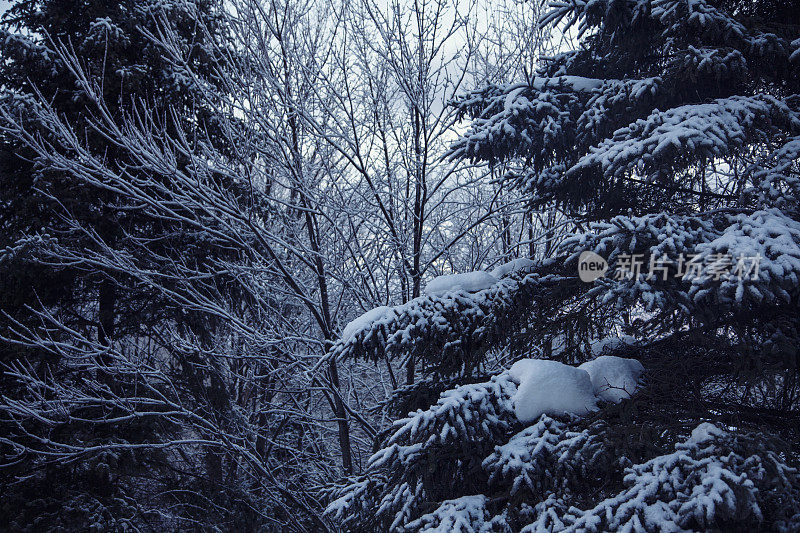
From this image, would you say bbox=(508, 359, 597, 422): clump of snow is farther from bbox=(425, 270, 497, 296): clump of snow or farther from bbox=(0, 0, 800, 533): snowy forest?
bbox=(425, 270, 497, 296): clump of snow

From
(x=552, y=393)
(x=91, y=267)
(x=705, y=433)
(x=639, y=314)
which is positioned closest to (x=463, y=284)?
(x=552, y=393)

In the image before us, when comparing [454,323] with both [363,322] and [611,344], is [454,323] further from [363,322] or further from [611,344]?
[611,344]

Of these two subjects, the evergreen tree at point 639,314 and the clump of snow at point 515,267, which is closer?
the evergreen tree at point 639,314

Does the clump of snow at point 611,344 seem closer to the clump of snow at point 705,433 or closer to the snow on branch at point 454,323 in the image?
the snow on branch at point 454,323

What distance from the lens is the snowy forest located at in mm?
2930

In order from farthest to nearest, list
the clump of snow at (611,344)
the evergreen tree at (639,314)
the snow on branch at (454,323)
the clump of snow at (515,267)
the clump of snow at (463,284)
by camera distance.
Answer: the clump of snow at (611,344) < the clump of snow at (515,267) < the clump of snow at (463,284) < the snow on branch at (454,323) < the evergreen tree at (639,314)

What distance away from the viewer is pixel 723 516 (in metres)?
2.25

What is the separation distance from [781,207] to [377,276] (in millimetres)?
5670

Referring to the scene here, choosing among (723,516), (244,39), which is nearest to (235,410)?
(244,39)

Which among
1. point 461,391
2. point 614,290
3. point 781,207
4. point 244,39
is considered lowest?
point 461,391

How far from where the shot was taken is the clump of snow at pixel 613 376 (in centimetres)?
360

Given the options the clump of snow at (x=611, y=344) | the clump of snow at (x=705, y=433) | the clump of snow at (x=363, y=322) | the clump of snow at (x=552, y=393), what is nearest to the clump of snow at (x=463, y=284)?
the clump of snow at (x=363, y=322)

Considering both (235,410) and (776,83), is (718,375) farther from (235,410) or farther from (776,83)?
(235,410)

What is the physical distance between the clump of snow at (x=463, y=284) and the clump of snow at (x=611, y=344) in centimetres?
121
